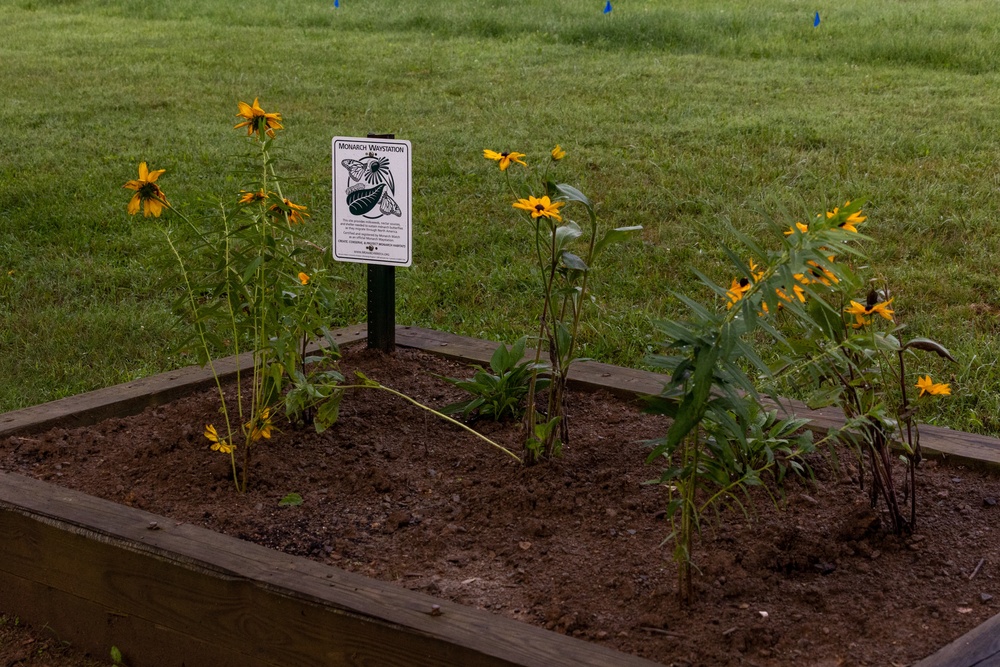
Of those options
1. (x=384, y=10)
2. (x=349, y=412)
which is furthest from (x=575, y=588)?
(x=384, y=10)

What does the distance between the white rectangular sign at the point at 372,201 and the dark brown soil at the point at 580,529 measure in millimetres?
483

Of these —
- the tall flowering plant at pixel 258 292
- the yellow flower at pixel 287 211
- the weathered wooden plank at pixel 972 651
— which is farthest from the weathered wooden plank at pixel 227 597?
the yellow flower at pixel 287 211

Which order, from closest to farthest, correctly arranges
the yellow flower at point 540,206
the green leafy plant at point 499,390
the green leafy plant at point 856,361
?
the green leafy plant at point 856,361, the yellow flower at point 540,206, the green leafy plant at point 499,390

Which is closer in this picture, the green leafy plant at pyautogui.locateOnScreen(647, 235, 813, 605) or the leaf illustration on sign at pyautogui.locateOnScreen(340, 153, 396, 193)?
the green leafy plant at pyautogui.locateOnScreen(647, 235, 813, 605)

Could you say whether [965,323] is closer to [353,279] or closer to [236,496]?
[353,279]

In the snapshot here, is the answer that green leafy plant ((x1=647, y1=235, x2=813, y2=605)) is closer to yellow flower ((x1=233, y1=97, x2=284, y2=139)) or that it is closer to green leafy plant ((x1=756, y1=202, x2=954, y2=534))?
green leafy plant ((x1=756, y1=202, x2=954, y2=534))

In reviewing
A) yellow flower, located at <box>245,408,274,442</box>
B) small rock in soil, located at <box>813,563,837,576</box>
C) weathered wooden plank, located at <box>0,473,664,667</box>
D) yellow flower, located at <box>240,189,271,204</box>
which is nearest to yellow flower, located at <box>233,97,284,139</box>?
yellow flower, located at <box>240,189,271,204</box>

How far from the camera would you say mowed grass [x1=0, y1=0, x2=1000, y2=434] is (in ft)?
16.3

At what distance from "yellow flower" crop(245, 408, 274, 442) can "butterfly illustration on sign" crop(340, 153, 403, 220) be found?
33.9 inches

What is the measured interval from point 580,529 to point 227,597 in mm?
825

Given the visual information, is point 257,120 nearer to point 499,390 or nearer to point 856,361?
point 499,390

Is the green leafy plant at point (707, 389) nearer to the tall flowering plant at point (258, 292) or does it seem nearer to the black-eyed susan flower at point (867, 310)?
the black-eyed susan flower at point (867, 310)

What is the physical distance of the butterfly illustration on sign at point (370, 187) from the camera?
11.7 ft

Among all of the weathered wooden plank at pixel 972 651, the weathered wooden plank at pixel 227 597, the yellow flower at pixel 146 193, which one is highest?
the yellow flower at pixel 146 193
